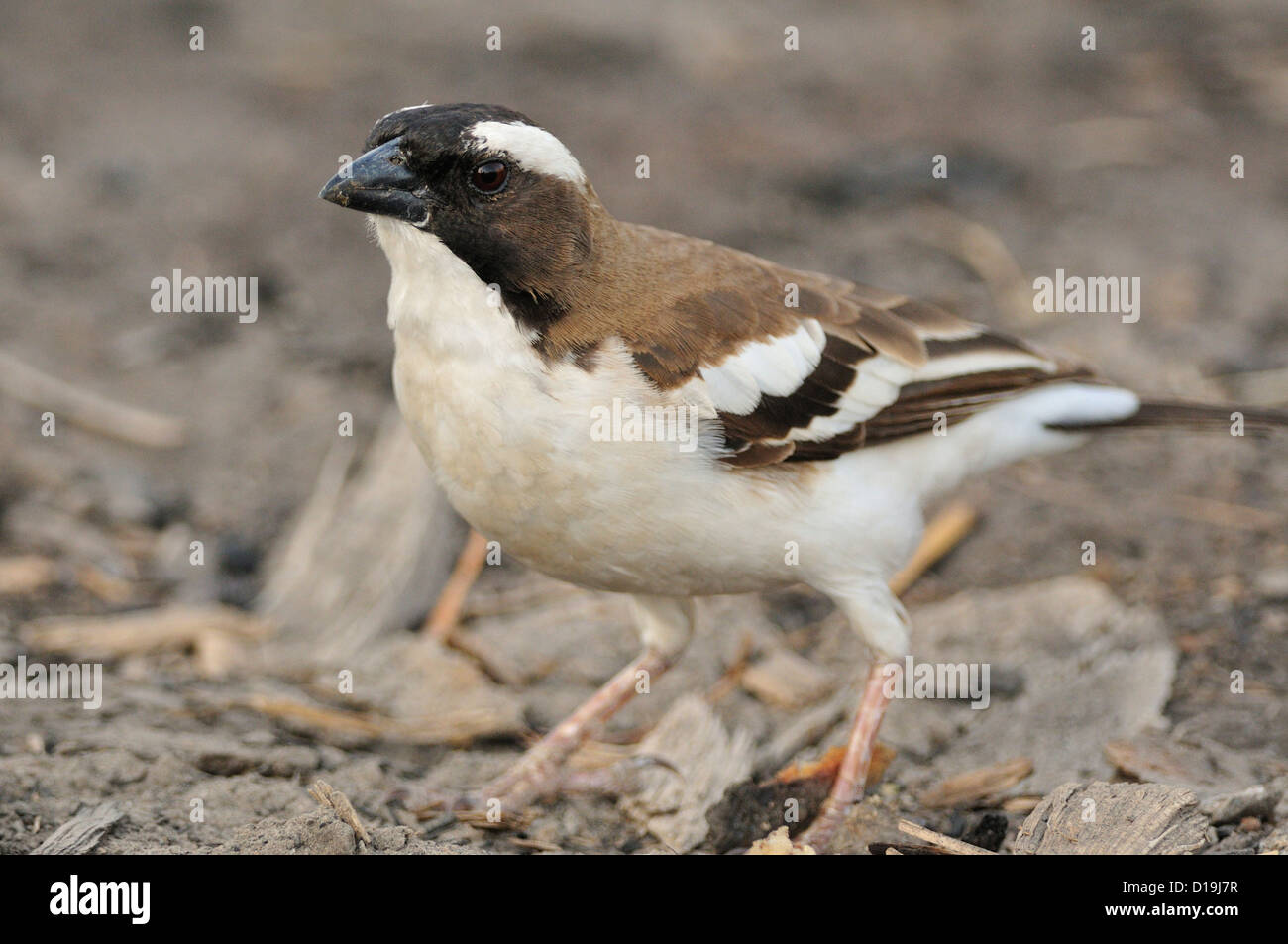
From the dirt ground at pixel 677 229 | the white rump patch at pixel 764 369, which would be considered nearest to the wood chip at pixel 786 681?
the dirt ground at pixel 677 229

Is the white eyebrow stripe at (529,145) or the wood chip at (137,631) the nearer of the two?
the white eyebrow stripe at (529,145)

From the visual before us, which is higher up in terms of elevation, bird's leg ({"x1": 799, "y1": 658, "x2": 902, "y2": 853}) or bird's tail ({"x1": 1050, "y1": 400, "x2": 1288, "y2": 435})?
bird's tail ({"x1": 1050, "y1": 400, "x2": 1288, "y2": 435})

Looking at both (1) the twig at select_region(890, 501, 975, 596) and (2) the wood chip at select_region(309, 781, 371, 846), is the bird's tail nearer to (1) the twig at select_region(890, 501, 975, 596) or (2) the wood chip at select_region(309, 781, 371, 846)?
(1) the twig at select_region(890, 501, 975, 596)

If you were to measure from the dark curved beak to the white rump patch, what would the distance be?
1.28 meters

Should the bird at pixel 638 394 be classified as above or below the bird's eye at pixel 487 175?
below

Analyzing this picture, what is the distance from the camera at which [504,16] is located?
1505cm

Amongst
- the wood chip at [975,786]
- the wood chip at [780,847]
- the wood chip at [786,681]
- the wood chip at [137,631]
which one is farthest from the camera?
the wood chip at [137,631]

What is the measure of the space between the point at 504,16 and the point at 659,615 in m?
10.1

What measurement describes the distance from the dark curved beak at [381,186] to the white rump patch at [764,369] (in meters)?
1.28

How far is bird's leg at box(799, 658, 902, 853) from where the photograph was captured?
5.82 metres

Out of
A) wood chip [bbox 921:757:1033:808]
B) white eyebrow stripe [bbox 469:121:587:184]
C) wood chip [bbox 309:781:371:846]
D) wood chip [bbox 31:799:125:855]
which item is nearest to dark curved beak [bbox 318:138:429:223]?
white eyebrow stripe [bbox 469:121:587:184]

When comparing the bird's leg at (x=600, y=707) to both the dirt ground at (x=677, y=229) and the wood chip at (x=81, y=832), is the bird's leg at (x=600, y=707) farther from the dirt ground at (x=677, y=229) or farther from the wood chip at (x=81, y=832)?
the wood chip at (x=81, y=832)

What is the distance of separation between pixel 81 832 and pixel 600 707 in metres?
2.34

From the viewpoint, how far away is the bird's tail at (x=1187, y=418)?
22.2ft
